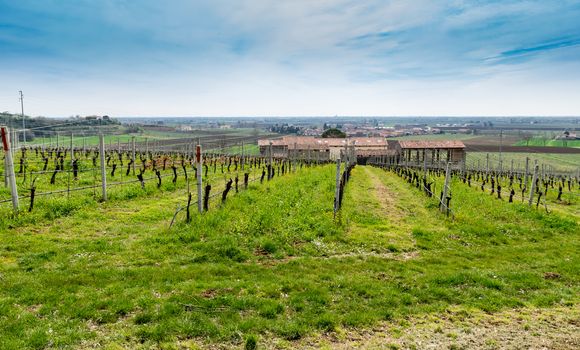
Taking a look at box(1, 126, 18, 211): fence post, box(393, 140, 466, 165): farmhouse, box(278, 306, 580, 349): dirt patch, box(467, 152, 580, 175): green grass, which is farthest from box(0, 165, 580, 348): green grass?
box(467, 152, 580, 175): green grass

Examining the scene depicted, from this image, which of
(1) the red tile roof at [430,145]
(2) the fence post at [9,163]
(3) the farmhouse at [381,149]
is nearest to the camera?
(2) the fence post at [9,163]

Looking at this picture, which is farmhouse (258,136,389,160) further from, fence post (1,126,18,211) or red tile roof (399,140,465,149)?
fence post (1,126,18,211)

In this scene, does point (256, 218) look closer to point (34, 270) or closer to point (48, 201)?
point (34, 270)

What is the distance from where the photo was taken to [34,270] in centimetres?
723

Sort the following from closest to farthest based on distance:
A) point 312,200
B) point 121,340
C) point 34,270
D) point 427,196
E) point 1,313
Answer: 1. point 121,340
2. point 1,313
3. point 34,270
4. point 312,200
5. point 427,196

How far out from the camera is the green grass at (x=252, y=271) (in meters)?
5.50

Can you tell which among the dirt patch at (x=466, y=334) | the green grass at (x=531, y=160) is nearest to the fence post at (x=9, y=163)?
the dirt patch at (x=466, y=334)

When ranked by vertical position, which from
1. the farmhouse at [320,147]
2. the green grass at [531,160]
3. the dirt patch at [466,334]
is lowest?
the green grass at [531,160]

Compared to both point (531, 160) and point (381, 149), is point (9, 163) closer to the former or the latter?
point (381, 149)

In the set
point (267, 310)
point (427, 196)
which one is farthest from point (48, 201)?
point (427, 196)

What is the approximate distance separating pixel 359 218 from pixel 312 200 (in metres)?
3.03

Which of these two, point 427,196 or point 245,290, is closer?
point 245,290

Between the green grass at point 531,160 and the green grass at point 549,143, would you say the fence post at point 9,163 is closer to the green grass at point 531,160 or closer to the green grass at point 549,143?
the green grass at point 531,160

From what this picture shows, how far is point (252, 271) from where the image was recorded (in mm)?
7770
